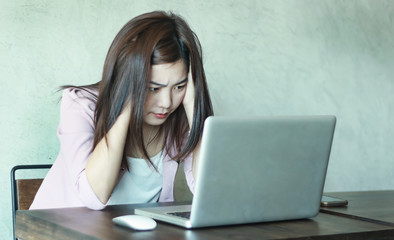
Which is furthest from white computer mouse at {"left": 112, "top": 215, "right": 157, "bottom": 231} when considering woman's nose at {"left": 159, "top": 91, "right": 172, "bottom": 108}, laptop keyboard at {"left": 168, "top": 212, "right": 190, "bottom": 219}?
woman's nose at {"left": 159, "top": 91, "right": 172, "bottom": 108}

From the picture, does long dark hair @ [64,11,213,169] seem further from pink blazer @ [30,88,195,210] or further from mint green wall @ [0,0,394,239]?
mint green wall @ [0,0,394,239]

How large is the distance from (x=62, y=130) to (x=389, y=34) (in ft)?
Answer: 7.71

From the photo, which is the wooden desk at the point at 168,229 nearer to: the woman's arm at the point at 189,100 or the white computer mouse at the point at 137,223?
the white computer mouse at the point at 137,223

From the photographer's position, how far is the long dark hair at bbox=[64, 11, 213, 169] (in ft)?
5.34

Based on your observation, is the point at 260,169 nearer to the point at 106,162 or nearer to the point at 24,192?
the point at 106,162

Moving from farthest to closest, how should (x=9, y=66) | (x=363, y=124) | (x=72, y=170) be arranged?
(x=363, y=124), (x=9, y=66), (x=72, y=170)

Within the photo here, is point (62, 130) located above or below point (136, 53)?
below

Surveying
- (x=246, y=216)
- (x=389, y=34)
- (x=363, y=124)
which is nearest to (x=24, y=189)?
(x=246, y=216)

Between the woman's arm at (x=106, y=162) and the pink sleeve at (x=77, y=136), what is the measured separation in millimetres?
23

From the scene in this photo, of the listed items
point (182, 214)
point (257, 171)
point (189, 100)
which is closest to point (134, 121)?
point (189, 100)

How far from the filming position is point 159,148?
75.4 inches

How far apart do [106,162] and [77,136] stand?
6.3 inches

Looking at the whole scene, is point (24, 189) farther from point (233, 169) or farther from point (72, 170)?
point (233, 169)

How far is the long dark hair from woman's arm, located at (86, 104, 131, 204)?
0.04 meters
